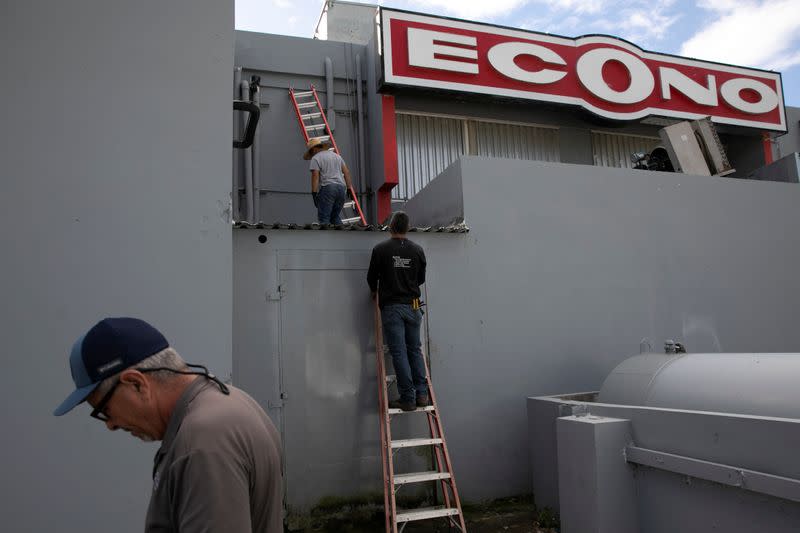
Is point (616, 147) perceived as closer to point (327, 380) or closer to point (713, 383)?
point (713, 383)

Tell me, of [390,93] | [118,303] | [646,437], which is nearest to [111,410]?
[118,303]

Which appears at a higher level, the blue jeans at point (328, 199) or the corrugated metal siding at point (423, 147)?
the corrugated metal siding at point (423, 147)

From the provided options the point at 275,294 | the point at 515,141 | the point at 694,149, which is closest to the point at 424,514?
the point at 275,294

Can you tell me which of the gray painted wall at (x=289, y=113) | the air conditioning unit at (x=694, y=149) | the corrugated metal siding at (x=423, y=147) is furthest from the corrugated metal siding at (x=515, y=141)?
the gray painted wall at (x=289, y=113)

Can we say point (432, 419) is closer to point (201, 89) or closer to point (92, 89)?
point (201, 89)

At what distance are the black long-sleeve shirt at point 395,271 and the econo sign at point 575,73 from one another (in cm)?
431

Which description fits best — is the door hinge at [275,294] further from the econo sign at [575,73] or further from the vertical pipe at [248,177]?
the econo sign at [575,73]

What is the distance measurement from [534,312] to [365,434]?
2525 mm

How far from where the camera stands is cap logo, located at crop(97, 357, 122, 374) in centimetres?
165

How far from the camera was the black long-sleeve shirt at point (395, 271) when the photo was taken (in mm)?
5793

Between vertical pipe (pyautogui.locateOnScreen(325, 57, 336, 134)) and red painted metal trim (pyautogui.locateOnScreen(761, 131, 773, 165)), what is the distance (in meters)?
8.86

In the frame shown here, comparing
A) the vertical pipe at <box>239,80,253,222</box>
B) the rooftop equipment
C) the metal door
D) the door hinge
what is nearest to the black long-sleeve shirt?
the metal door

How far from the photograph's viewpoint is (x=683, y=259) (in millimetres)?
7648

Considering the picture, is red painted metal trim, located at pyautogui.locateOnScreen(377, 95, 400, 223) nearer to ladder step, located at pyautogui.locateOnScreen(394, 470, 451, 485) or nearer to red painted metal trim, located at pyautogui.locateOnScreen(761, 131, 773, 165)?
ladder step, located at pyautogui.locateOnScreen(394, 470, 451, 485)
